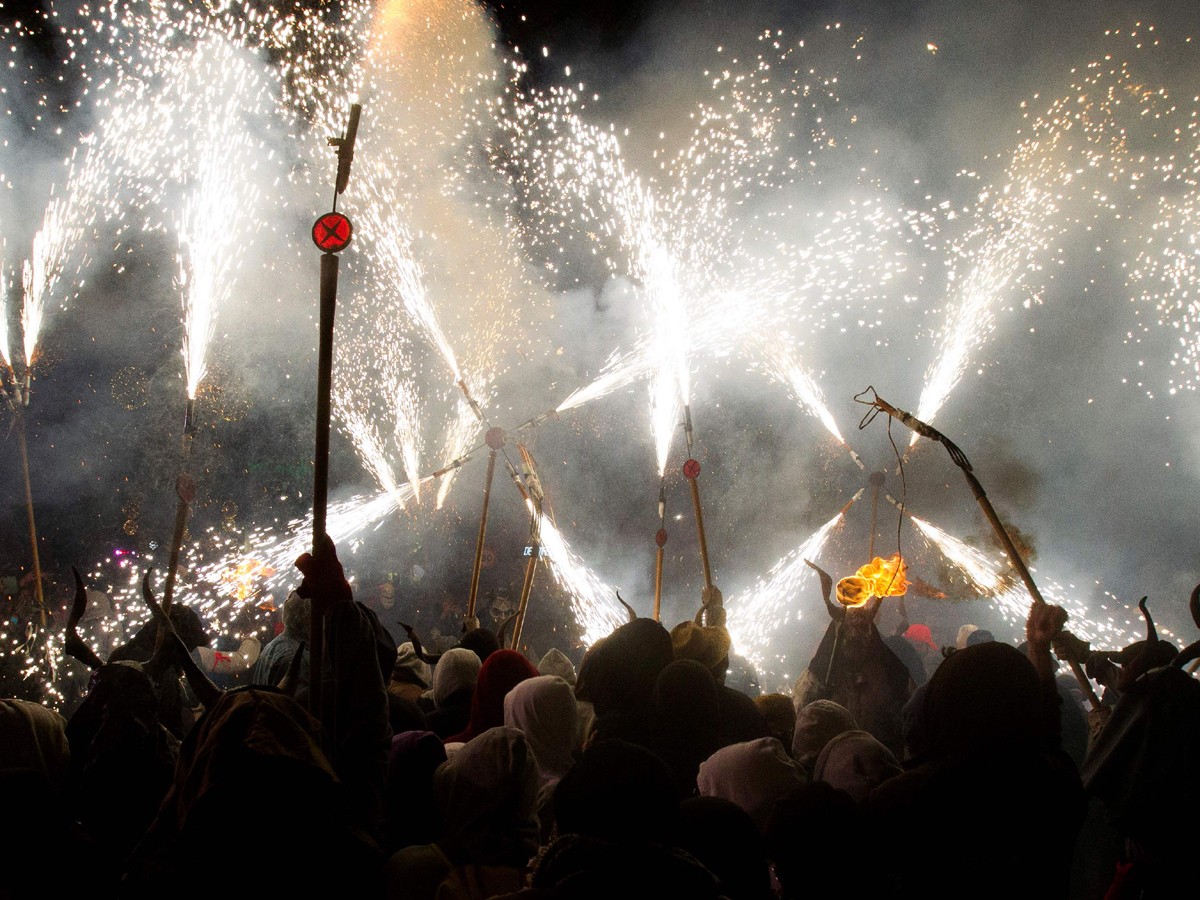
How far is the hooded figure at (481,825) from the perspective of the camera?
7.15 ft

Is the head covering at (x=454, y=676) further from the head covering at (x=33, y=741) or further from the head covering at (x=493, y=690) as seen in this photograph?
the head covering at (x=33, y=741)

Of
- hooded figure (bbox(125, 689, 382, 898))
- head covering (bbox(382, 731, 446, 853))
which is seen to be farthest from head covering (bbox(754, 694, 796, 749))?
hooded figure (bbox(125, 689, 382, 898))

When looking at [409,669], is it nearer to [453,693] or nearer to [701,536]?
[453,693]

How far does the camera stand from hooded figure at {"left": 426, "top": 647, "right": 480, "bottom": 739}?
4.20m

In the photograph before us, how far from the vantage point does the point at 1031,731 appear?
2.29m

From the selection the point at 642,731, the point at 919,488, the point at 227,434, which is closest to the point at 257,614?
the point at 227,434

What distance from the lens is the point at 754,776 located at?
268cm

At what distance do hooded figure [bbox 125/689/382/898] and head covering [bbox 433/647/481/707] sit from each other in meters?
2.36

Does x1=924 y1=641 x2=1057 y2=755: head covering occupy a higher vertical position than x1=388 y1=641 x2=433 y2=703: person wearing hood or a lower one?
lower

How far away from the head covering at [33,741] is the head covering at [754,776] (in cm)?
245

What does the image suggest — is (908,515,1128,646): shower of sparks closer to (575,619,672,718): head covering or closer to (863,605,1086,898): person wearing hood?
(575,619,672,718): head covering

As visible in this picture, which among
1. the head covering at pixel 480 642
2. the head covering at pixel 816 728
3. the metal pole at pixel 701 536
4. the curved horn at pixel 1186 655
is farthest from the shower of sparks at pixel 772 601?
the curved horn at pixel 1186 655

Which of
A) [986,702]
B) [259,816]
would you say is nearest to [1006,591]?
[986,702]

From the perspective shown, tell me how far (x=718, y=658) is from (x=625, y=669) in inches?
49.7
